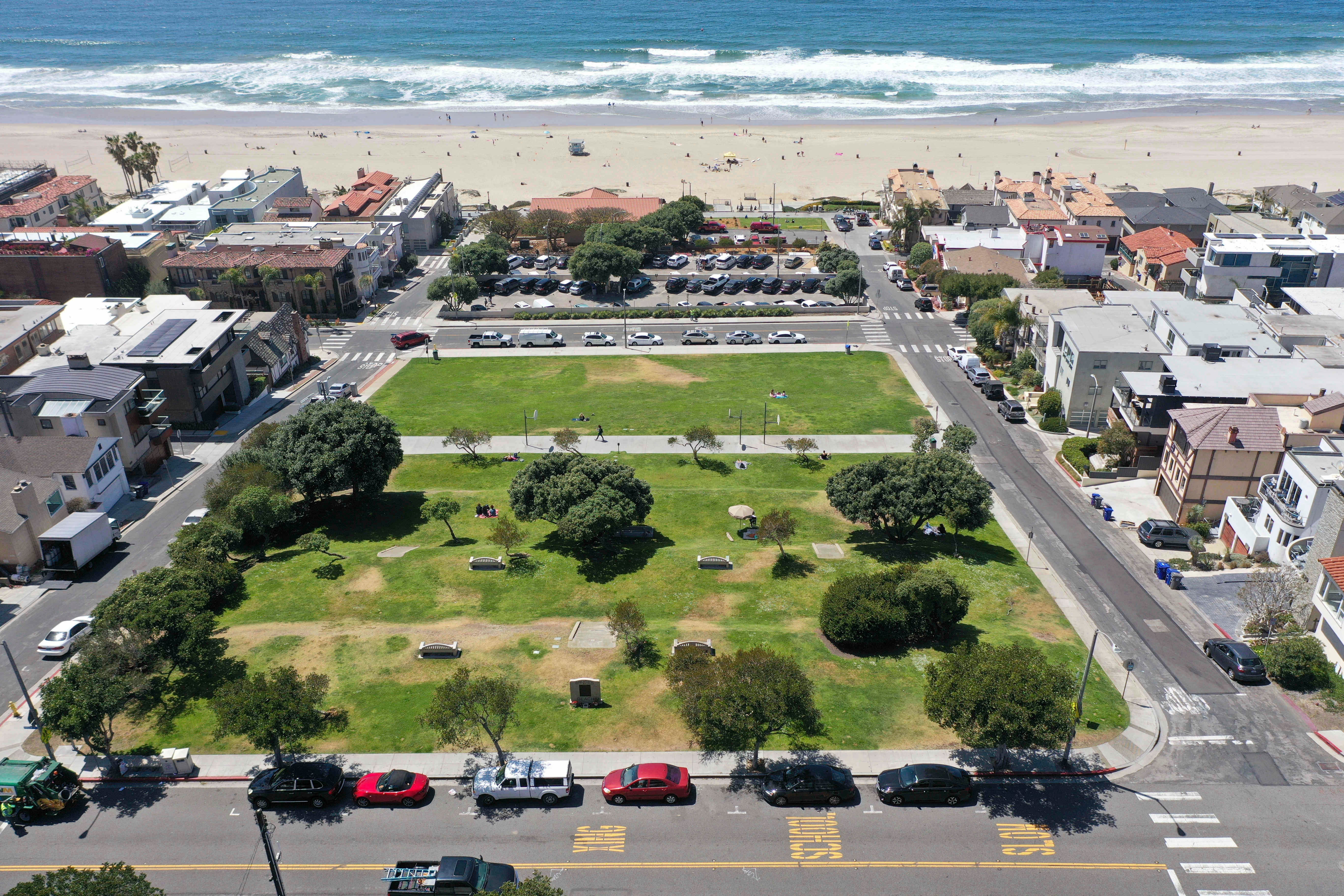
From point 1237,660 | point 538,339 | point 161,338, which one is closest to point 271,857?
point 1237,660

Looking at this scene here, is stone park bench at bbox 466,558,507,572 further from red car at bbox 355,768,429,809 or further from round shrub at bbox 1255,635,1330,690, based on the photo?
round shrub at bbox 1255,635,1330,690

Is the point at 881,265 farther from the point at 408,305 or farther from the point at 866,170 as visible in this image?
the point at 408,305

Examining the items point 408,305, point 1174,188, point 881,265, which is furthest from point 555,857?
point 1174,188

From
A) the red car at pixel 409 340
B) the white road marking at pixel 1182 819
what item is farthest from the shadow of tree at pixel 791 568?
the red car at pixel 409 340

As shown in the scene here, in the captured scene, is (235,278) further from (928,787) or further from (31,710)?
(928,787)

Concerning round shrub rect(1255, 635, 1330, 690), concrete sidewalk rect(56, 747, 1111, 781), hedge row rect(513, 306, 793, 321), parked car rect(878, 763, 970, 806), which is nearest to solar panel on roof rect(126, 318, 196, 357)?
hedge row rect(513, 306, 793, 321)

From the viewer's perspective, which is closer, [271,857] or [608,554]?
[271,857]
